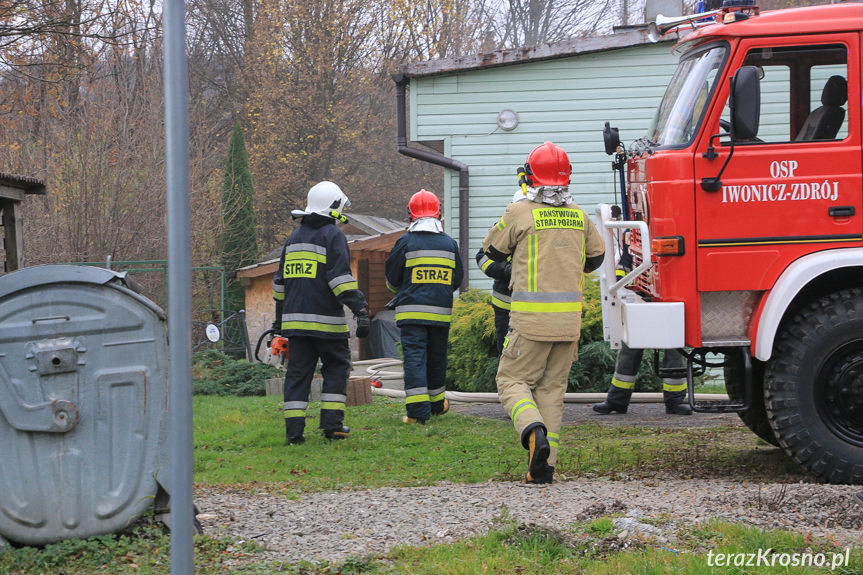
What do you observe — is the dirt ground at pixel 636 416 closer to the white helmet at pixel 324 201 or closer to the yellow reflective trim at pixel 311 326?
the yellow reflective trim at pixel 311 326

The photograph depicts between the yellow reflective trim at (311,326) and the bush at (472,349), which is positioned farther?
the bush at (472,349)

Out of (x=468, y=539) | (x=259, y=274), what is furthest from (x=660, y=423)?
(x=259, y=274)

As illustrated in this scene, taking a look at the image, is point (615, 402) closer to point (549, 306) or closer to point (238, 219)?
point (549, 306)

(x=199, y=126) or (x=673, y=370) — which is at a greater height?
(x=199, y=126)

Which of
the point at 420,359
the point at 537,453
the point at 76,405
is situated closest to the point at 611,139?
the point at 537,453

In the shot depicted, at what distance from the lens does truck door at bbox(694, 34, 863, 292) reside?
5.83 m

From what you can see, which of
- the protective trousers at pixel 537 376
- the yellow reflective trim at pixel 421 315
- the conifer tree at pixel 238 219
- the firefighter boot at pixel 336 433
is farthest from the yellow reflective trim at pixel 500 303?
the conifer tree at pixel 238 219

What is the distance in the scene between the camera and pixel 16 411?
4.59 metres

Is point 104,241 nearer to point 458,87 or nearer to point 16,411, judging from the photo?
point 458,87

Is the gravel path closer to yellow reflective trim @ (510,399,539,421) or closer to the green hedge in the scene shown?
yellow reflective trim @ (510,399,539,421)

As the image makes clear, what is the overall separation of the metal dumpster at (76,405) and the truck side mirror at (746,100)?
3.63m

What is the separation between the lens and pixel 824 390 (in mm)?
5820

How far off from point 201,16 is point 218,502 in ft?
104

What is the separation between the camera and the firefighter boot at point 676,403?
905 centimetres
